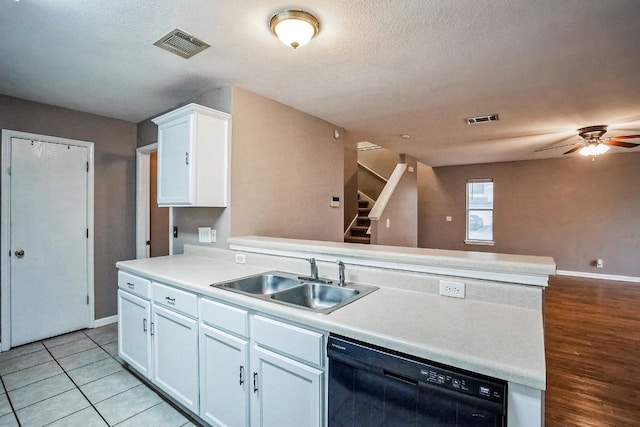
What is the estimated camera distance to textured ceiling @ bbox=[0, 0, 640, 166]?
1.70 m

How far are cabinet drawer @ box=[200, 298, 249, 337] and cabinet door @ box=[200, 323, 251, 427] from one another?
0.04 m

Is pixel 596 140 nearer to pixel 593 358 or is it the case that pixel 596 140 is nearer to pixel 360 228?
pixel 593 358

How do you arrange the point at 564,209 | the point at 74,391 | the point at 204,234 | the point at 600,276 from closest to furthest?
the point at 74,391 → the point at 204,234 → the point at 600,276 → the point at 564,209

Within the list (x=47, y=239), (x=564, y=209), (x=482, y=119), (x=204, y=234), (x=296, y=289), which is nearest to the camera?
(x=296, y=289)

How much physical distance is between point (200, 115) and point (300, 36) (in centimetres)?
114

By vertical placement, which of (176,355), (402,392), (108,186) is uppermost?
(108,186)

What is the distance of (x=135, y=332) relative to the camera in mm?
2398

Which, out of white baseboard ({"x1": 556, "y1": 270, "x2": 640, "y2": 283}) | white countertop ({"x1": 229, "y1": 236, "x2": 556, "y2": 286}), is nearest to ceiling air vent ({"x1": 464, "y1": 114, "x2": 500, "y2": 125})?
white countertop ({"x1": 229, "y1": 236, "x2": 556, "y2": 286})

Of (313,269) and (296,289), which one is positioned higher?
(313,269)

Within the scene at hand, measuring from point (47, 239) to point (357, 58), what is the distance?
3568 mm

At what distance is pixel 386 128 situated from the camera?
13.4 feet

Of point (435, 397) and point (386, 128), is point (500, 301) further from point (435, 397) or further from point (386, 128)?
point (386, 128)

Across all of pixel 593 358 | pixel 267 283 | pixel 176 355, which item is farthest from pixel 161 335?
pixel 593 358

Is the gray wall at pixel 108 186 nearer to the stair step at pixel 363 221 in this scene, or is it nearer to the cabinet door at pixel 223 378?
the cabinet door at pixel 223 378
